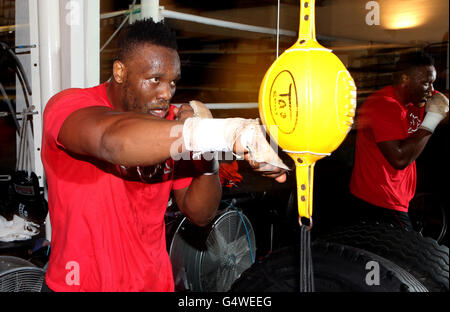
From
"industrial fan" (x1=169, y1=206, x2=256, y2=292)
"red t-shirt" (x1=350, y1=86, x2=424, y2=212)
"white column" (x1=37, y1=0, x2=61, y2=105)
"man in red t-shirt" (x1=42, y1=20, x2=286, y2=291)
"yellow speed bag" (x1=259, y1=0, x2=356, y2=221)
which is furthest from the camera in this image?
"red t-shirt" (x1=350, y1=86, x2=424, y2=212)

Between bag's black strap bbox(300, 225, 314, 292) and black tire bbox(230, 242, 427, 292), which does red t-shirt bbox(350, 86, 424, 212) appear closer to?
black tire bbox(230, 242, 427, 292)

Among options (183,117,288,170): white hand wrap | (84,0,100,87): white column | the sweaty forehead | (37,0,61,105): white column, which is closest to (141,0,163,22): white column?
(84,0,100,87): white column

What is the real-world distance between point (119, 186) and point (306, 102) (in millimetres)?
831

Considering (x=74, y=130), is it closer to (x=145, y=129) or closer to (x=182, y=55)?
(x=145, y=129)

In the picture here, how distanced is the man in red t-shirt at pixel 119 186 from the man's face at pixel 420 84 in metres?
1.96

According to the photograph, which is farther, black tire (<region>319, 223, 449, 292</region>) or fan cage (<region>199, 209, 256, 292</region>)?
fan cage (<region>199, 209, 256, 292</region>)

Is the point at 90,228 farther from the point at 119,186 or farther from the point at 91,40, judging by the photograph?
the point at 91,40

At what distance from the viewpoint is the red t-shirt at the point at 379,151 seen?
2.91 metres

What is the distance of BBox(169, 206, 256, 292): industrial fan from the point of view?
2.73m

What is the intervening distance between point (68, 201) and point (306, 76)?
921 mm

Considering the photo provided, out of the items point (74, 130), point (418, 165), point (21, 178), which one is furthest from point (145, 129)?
point (418, 165)

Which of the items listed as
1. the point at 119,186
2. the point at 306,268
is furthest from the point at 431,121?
the point at 306,268

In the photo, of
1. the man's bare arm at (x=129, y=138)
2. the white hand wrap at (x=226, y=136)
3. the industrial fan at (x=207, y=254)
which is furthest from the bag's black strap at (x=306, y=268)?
the industrial fan at (x=207, y=254)

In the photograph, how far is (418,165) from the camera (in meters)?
3.95
